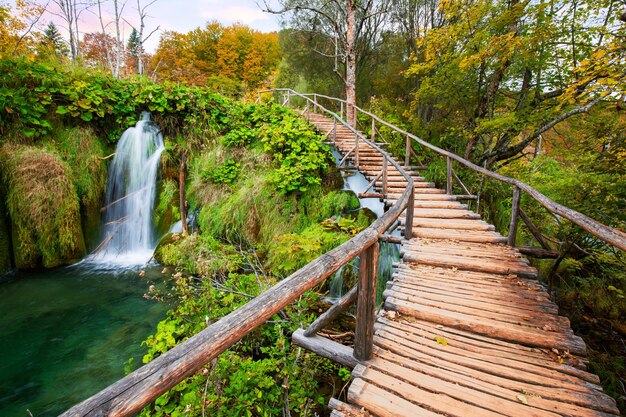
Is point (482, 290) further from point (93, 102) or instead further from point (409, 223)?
point (93, 102)

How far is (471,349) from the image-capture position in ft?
8.43

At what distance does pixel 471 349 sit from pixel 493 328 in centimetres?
38

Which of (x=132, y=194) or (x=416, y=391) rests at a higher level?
(x=132, y=194)

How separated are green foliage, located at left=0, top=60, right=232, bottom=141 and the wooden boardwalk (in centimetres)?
889

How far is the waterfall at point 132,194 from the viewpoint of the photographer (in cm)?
863

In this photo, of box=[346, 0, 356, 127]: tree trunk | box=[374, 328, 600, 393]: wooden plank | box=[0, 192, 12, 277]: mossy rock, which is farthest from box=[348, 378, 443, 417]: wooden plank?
box=[346, 0, 356, 127]: tree trunk

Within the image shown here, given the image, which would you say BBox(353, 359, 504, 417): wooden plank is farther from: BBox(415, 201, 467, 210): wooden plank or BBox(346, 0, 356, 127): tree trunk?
BBox(346, 0, 356, 127): tree trunk


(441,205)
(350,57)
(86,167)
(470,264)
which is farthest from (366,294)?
(350,57)

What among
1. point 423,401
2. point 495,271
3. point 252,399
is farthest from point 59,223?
point 495,271

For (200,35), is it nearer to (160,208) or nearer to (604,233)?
(160,208)

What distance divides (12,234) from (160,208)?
347cm

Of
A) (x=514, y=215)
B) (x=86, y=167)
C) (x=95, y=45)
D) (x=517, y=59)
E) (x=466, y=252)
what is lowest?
(x=466, y=252)

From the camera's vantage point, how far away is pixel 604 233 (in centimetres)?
219

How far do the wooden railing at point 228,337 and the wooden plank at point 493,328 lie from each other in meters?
0.93
